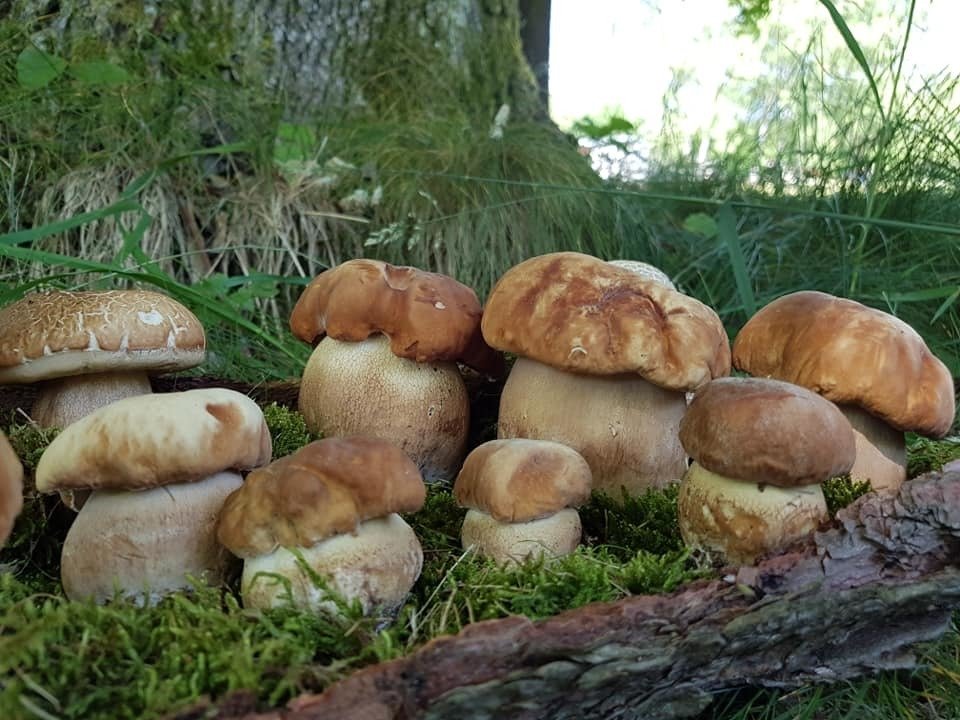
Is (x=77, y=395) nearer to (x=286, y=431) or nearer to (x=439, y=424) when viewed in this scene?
(x=286, y=431)

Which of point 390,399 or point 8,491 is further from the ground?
point 8,491

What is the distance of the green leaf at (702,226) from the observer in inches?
166

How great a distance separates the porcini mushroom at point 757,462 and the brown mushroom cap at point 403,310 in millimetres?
741

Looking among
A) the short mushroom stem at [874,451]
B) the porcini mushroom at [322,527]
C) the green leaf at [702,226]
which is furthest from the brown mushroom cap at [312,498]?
the green leaf at [702,226]

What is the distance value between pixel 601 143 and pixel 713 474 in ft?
12.6

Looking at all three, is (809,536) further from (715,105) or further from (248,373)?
(715,105)

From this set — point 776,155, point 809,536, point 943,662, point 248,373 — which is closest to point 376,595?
point 809,536

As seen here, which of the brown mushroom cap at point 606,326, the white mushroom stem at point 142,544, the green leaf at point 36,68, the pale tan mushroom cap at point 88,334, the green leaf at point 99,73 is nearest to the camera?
the white mushroom stem at point 142,544

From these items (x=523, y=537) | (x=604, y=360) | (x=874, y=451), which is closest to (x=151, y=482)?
(x=523, y=537)

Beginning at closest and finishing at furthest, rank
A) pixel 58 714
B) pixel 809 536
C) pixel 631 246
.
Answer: pixel 58 714
pixel 809 536
pixel 631 246

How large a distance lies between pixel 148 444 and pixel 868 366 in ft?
5.09

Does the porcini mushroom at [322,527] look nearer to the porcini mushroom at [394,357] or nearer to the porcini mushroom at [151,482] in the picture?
the porcini mushroom at [151,482]

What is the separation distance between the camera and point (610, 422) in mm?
Result: 2043

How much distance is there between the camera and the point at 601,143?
513 cm
